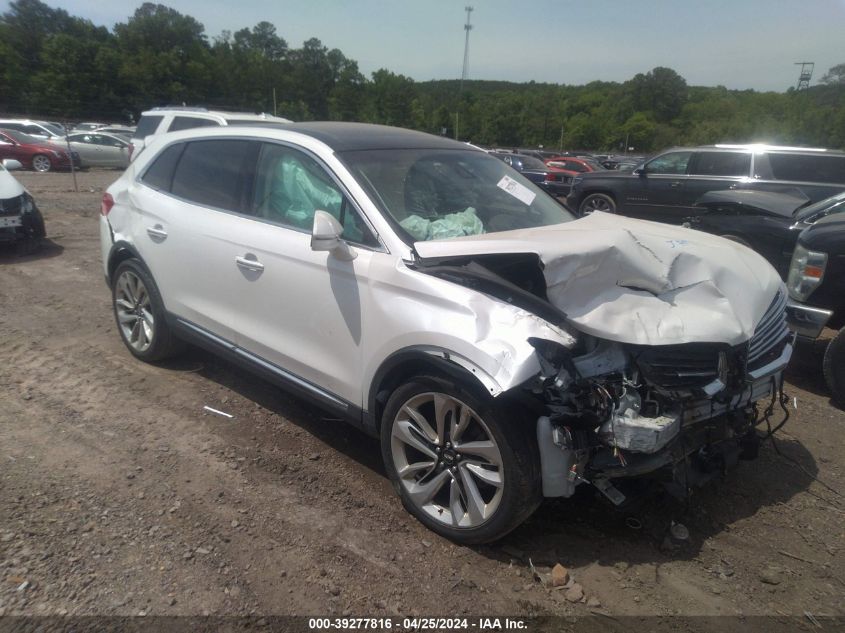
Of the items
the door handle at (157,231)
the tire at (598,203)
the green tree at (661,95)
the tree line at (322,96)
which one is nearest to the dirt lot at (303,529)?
the door handle at (157,231)

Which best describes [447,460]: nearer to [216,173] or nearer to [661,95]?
[216,173]

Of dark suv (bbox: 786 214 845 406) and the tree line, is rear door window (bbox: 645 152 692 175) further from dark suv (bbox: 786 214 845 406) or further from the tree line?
the tree line

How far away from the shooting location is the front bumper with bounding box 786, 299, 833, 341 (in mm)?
4172

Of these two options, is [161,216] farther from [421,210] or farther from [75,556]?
[75,556]

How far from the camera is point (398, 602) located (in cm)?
252

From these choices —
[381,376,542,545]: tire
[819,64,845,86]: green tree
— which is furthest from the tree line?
[381,376,542,545]: tire

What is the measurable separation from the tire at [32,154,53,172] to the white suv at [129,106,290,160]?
10892mm

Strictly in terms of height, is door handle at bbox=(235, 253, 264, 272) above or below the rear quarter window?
below

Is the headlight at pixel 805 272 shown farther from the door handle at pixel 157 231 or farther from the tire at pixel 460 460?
the door handle at pixel 157 231

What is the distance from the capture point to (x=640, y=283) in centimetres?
278

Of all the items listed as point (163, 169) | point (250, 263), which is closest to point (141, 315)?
point (163, 169)

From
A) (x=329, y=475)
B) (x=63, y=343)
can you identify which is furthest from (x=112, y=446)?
(x=63, y=343)

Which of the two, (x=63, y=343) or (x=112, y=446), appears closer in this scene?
(x=112, y=446)

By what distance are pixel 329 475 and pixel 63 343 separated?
3229 millimetres
